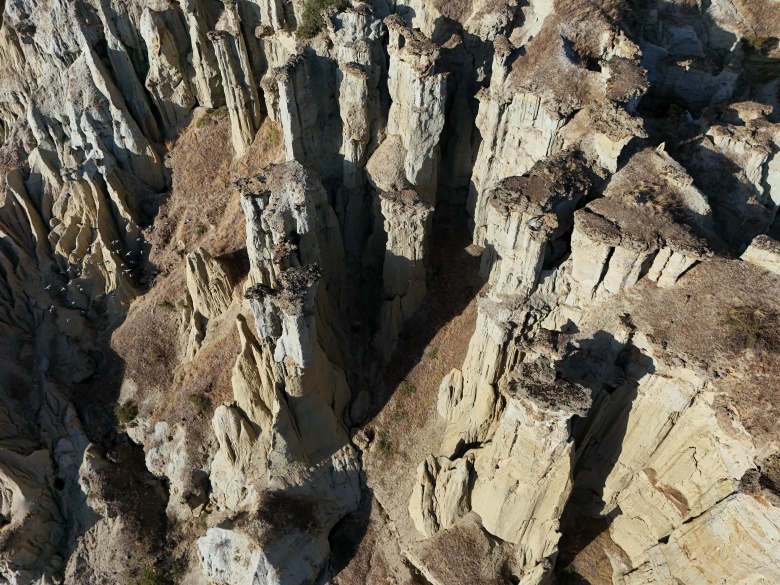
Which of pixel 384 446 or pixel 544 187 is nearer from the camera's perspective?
pixel 544 187

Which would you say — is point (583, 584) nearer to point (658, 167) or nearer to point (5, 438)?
point (658, 167)

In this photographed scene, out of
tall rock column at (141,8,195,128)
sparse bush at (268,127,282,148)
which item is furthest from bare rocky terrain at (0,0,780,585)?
sparse bush at (268,127,282,148)

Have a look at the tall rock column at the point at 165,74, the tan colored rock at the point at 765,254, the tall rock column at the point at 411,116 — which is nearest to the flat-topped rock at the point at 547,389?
the tan colored rock at the point at 765,254

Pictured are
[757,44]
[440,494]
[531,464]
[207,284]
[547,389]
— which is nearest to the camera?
[547,389]

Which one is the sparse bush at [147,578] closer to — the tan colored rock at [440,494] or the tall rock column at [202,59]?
the tan colored rock at [440,494]

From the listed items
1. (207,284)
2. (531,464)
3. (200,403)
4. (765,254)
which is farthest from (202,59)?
(765,254)

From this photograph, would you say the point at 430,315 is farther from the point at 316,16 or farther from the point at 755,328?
the point at 316,16
